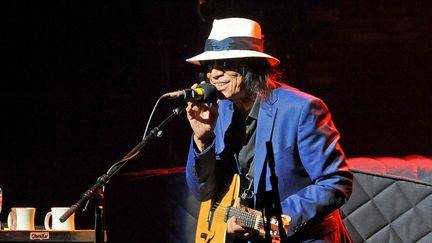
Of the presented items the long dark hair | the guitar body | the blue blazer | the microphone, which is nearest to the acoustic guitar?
the guitar body

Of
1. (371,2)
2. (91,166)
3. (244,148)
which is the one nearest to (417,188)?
(244,148)

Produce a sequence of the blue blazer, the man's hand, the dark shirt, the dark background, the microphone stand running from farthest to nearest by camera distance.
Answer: the dark background
the dark shirt
the man's hand
the blue blazer
the microphone stand

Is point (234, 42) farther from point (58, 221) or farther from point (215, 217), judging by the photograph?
point (58, 221)

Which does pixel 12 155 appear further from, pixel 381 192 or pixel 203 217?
pixel 381 192

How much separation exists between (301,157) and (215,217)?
0.74m

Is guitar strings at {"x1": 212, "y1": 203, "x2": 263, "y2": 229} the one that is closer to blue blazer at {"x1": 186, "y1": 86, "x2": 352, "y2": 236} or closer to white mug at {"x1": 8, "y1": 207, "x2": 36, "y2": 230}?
blue blazer at {"x1": 186, "y1": 86, "x2": 352, "y2": 236}

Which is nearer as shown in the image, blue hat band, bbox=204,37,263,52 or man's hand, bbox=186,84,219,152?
man's hand, bbox=186,84,219,152

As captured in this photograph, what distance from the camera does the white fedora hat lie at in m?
4.27

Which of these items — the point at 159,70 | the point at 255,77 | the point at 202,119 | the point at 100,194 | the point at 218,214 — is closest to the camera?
the point at 100,194

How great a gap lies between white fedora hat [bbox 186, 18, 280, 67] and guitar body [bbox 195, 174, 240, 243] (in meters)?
0.72

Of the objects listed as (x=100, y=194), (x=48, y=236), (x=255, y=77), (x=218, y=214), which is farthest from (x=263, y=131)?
(x=48, y=236)

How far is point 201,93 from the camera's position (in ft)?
12.4

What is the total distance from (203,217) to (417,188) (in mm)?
1532

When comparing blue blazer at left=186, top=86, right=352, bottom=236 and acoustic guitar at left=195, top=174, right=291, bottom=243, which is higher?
blue blazer at left=186, top=86, right=352, bottom=236
